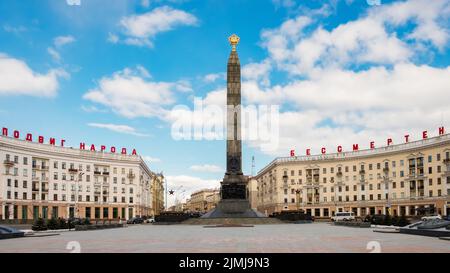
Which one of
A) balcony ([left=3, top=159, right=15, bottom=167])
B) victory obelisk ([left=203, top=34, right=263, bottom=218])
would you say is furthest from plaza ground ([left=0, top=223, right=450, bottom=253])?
balcony ([left=3, top=159, right=15, bottom=167])

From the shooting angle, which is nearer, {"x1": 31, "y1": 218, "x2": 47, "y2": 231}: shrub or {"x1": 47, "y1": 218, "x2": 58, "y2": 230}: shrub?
{"x1": 31, "y1": 218, "x2": 47, "y2": 231}: shrub

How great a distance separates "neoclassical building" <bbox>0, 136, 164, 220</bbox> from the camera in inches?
3194

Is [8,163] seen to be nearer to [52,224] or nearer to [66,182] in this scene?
[66,182]

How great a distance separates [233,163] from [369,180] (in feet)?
187

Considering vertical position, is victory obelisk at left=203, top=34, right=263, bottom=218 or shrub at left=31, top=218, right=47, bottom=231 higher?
victory obelisk at left=203, top=34, right=263, bottom=218

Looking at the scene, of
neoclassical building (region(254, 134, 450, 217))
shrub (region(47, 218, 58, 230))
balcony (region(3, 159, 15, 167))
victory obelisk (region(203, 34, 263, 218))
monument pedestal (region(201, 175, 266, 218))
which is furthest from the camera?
neoclassical building (region(254, 134, 450, 217))

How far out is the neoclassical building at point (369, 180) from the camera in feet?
274

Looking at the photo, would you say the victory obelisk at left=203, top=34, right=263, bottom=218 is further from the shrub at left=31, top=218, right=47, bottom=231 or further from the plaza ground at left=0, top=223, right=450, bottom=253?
the plaza ground at left=0, top=223, right=450, bottom=253

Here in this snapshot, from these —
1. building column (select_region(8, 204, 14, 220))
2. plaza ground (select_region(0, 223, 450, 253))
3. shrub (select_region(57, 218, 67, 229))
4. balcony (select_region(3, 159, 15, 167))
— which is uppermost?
balcony (select_region(3, 159, 15, 167))

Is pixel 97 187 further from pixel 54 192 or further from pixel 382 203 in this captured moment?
pixel 382 203

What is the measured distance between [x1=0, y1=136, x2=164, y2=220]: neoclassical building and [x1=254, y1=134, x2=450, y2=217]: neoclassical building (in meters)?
38.7

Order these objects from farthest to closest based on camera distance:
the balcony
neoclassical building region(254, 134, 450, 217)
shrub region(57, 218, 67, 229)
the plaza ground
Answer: neoclassical building region(254, 134, 450, 217) < the balcony < shrub region(57, 218, 67, 229) < the plaza ground

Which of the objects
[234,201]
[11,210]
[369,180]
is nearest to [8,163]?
[11,210]
